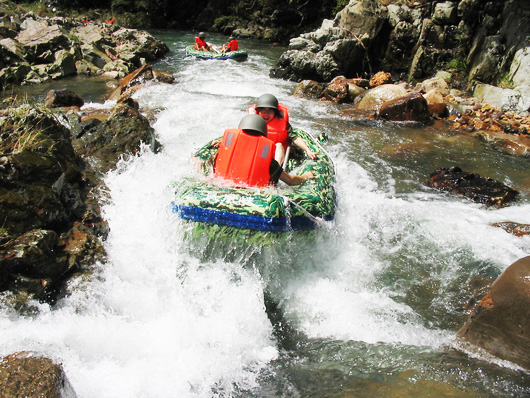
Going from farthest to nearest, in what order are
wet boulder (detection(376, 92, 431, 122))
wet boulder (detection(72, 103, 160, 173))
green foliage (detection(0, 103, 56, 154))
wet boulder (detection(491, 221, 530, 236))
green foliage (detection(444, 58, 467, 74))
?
green foliage (detection(444, 58, 467, 74))
wet boulder (detection(376, 92, 431, 122))
wet boulder (detection(72, 103, 160, 173))
wet boulder (detection(491, 221, 530, 236))
green foliage (detection(0, 103, 56, 154))

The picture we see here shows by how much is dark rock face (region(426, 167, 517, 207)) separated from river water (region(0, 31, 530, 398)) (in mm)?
214

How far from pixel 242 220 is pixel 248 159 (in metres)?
0.85

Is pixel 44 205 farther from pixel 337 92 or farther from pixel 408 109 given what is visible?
pixel 337 92

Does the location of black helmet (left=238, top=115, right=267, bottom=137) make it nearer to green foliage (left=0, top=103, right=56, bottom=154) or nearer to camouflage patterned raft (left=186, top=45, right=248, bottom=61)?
green foliage (left=0, top=103, right=56, bottom=154)

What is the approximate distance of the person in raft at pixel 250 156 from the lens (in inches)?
176

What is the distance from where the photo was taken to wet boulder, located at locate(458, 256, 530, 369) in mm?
2951

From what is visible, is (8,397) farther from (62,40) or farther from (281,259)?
(62,40)

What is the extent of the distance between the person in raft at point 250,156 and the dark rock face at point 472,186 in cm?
339

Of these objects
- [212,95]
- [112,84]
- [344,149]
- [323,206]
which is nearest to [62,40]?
[112,84]

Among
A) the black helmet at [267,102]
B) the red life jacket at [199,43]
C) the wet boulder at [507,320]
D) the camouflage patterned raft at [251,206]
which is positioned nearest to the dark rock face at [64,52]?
the red life jacket at [199,43]

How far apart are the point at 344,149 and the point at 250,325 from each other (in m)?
5.16

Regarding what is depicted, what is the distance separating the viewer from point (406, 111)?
31.0 ft

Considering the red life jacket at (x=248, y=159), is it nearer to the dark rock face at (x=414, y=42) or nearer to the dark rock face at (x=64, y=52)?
the dark rock face at (x=414, y=42)

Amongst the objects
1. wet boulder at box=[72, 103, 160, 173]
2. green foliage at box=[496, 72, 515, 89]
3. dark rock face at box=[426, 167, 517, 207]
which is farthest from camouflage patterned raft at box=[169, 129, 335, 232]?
green foliage at box=[496, 72, 515, 89]
